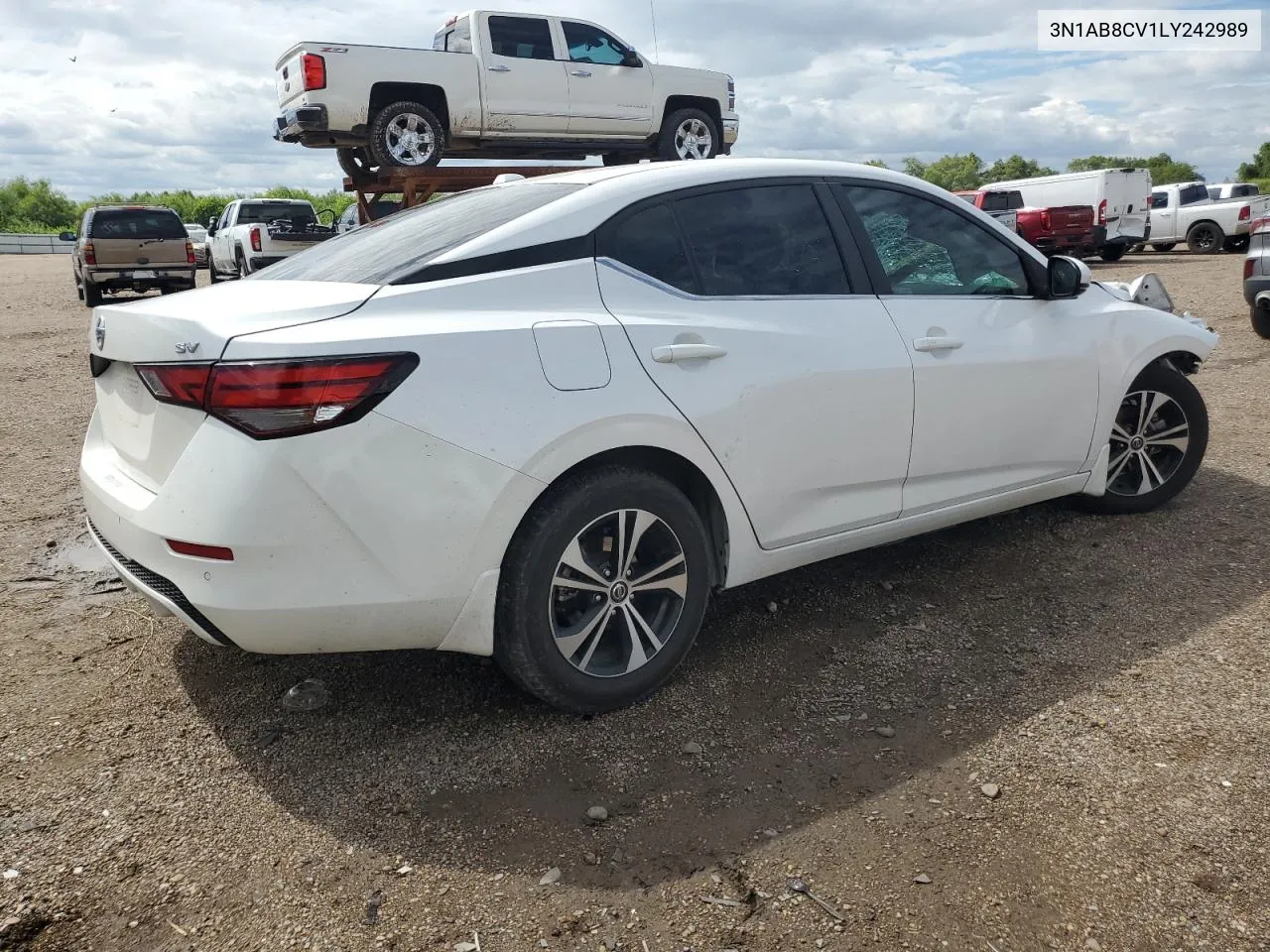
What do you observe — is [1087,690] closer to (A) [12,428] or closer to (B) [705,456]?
(B) [705,456]

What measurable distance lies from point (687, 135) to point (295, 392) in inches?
419

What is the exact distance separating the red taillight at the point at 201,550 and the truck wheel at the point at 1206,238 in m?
25.5

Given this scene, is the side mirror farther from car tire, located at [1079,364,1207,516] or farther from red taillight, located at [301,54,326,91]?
red taillight, located at [301,54,326,91]

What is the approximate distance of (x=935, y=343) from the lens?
3666mm

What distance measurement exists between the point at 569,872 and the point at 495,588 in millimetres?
765

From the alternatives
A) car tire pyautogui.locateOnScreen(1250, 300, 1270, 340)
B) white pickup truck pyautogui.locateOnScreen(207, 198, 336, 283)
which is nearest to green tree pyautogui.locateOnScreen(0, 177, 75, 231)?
white pickup truck pyautogui.locateOnScreen(207, 198, 336, 283)

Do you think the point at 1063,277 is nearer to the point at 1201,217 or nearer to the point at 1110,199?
the point at 1110,199

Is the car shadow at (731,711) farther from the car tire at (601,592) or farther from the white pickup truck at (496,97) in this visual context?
the white pickup truck at (496,97)

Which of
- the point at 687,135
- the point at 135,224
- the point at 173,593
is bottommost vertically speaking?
the point at 173,593

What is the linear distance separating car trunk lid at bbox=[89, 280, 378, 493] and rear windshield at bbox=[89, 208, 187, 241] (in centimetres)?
1577

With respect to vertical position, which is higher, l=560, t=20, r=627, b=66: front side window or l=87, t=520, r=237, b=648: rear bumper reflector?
l=560, t=20, r=627, b=66: front side window

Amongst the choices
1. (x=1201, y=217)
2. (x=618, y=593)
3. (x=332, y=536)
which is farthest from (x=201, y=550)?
(x=1201, y=217)

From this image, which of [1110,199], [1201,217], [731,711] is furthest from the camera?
[1201,217]

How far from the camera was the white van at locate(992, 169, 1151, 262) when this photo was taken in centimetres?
2069
